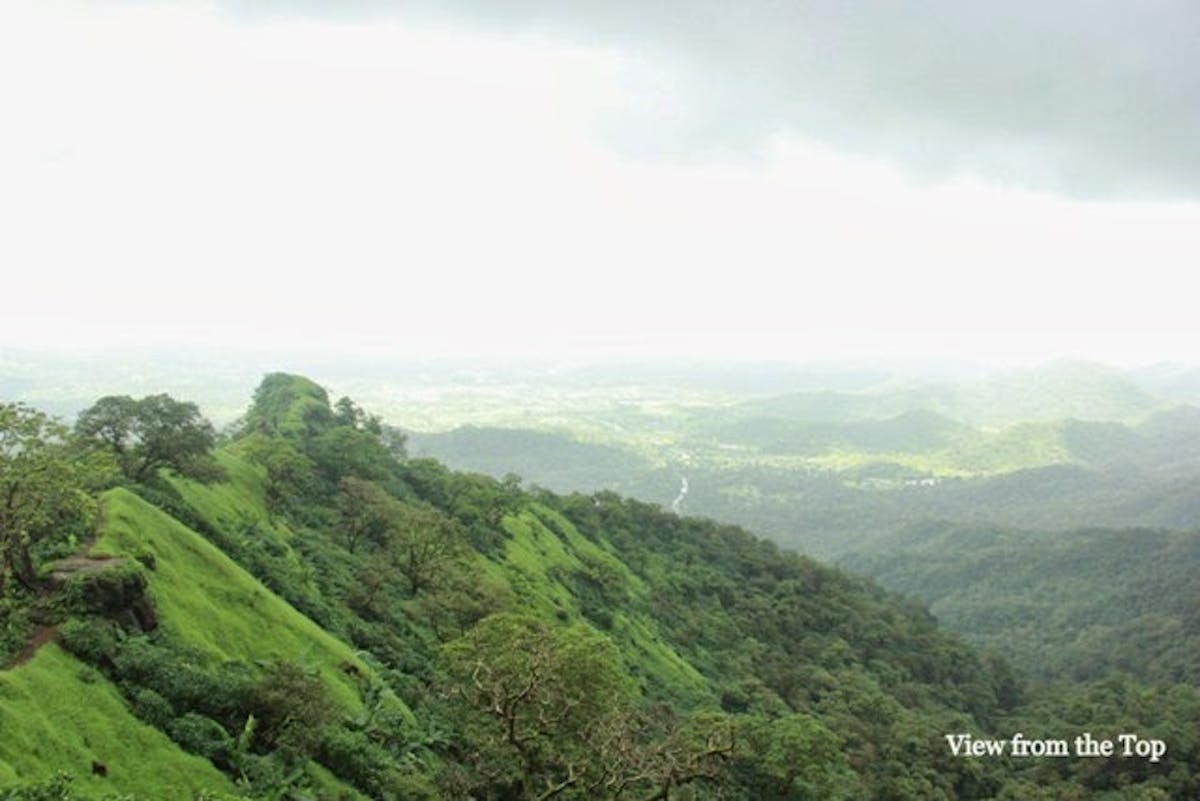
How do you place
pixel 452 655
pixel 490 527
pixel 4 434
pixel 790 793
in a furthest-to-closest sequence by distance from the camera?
pixel 490 527 → pixel 790 793 → pixel 452 655 → pixel 4 434

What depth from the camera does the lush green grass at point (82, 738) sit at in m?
24.6

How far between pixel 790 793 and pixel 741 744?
635cm

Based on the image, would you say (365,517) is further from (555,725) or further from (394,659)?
(555,725)

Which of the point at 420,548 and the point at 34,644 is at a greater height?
the point at 34,644

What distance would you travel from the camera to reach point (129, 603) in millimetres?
34219

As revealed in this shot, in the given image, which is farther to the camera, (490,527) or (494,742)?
(490,527)

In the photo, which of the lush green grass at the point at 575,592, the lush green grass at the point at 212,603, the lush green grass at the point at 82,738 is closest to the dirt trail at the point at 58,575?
the lush green grass at the point at 82,738

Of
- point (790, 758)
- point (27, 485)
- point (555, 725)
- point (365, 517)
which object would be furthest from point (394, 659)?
point (790, 758)

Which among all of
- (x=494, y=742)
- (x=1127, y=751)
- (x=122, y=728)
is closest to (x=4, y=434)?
(x=122, y=728)

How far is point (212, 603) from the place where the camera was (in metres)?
40.8

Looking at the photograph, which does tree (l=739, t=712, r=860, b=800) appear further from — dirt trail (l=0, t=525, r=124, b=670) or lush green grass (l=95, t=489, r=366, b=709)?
dirt trail (l=0, t=525, r=124, b=670)

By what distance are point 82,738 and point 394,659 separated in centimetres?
2557

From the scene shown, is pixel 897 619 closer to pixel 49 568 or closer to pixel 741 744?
pixel 741 744

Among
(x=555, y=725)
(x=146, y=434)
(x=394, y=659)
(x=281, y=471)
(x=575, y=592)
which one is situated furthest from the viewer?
(x=575, y=592)
